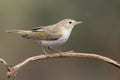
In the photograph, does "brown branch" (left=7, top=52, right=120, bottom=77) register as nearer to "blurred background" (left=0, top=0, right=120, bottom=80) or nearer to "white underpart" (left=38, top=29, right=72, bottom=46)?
"white underpart" (left=38, top=29, right=72, bottom=46)

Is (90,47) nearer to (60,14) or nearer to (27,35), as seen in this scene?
(60,14)

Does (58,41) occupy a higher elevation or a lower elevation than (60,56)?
lower

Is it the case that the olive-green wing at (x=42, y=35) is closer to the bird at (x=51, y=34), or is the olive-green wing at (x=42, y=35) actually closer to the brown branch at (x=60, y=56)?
the bird at (x=51, y=34)

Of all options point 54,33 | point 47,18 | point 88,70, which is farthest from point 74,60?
point 54,33

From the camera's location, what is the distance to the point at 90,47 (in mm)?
11148

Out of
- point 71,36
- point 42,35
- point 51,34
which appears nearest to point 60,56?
point 42,35

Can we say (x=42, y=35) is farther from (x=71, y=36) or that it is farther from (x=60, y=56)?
(x=71, y=36)

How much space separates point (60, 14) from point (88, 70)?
136cm

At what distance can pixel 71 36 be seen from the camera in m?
11.3

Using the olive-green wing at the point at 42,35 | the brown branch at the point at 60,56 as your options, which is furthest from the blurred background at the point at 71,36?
the brown branch at the point at 60,56

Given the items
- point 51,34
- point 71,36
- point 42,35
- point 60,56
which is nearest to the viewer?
point 60,56

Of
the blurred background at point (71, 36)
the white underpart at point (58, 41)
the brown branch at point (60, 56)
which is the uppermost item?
the brown branch at point (60, 56)

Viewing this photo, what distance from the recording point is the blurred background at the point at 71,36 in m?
10.8

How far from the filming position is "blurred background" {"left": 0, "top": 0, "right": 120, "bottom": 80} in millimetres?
10773
